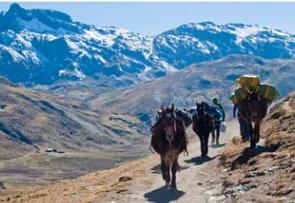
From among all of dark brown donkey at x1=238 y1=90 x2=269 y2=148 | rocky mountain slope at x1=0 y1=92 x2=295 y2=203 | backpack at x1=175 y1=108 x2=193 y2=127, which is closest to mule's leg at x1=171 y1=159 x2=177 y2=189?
rocky mountain slope at x1=0 y1=92 x2=295 y2=203

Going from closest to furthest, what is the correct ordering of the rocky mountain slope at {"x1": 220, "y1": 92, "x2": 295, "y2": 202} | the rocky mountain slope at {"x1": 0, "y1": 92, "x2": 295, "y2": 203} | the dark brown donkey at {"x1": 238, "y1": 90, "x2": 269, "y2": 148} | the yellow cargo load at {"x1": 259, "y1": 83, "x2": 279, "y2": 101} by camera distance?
the rocky mountain slope at {"x1": 220, "y1": 92, "x2": 295, "y2": 202} < the rocky mountain slope at {"x1": 0, "y1": 92, "x2": 295, "y2": 203} < the dark brown donkey at {"x1": 238, "y1": 90, "x2": 269, "y2": 148} < the yellow cargo load at {"x1": 259, "y1": 83, "x2": 279, "y2": 101}

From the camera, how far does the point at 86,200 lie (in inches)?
952

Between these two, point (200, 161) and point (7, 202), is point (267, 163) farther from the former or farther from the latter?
point (7, 202)

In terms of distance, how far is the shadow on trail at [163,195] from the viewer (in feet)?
74.1

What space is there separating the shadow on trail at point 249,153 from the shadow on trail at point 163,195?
3.06 meters

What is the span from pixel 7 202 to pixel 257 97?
13867mm

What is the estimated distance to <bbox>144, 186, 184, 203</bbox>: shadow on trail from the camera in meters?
22.6

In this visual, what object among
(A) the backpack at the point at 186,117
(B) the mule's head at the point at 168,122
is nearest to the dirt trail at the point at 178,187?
(B) the mule's head at the point at 168,122

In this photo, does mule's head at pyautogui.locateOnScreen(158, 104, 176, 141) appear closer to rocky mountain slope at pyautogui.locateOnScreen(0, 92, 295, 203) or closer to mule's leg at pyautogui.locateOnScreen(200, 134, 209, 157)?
rocky mountain slope at pyautogui.locateOnScreen(0, 92, 295, 203)

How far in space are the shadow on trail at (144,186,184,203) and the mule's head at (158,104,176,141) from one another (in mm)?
2088

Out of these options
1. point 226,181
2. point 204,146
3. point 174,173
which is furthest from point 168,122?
point 204,146

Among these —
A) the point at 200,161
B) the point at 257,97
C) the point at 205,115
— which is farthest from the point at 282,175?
the point at 205,115

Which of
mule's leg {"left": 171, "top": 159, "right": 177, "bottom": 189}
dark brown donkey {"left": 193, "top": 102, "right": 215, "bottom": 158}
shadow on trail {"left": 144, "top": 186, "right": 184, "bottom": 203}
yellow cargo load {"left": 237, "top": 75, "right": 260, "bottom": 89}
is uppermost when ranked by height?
yellow cargo load {"left": 237, "top": 75, "right": 260, "bottom": 89}

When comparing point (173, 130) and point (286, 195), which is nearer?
point (286, 195)
